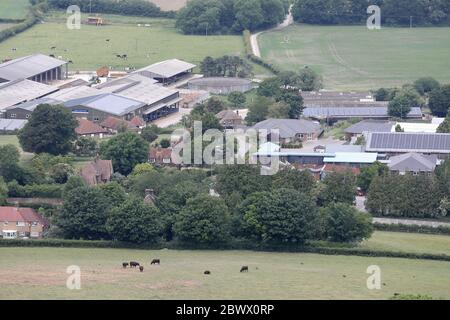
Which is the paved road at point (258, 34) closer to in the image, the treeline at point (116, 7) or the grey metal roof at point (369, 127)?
the treeline at point (116, 7)

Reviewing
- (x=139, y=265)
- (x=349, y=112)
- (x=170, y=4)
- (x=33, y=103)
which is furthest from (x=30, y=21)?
(x=139, y=265)

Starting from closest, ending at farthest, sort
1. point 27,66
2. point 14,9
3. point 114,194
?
point 114,194 < point 27,66 < point 14,9

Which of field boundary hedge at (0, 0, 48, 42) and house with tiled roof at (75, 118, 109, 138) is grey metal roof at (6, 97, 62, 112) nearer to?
house with tiled roof at (75, 118, 109, 138)

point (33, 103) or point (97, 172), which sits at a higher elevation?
point (97, 172)

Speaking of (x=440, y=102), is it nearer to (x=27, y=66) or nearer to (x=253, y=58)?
(x=253, y=58)

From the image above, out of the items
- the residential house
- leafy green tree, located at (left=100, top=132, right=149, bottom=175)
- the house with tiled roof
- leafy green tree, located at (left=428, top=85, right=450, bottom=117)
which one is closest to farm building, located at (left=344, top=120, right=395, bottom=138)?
leafy green tree, located at (left=428, top=85, right=450, bottom=117)
